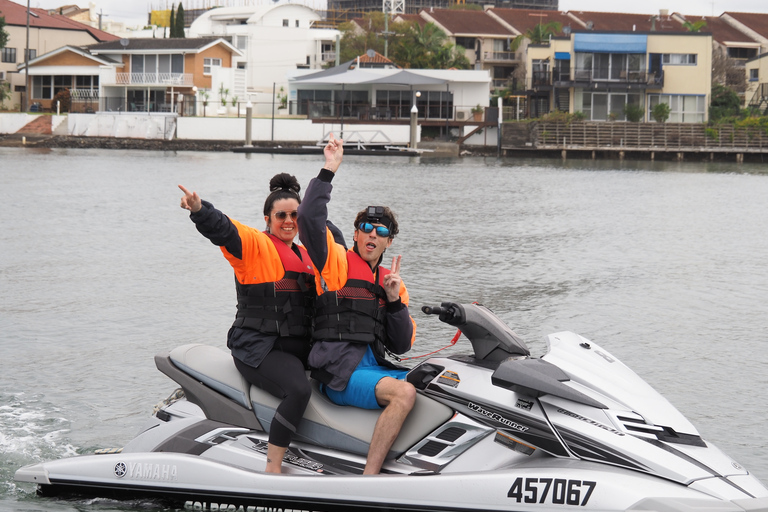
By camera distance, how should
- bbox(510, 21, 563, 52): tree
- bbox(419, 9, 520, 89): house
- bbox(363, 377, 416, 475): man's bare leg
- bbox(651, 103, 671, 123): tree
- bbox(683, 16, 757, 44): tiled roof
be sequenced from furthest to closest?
bbox(683, 16, 757, 44): tiled roof < bbox(419, 9, 520, 89): house < bbox(510, 21, 563, 52): tree < bbox(651, 103, 671, 123): tree < bbox(363, 377, 416, 475): man's bare leg

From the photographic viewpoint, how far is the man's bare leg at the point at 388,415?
4297 millimetres

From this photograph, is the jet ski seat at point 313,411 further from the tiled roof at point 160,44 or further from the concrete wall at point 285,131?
the tiled roof at point 160,44

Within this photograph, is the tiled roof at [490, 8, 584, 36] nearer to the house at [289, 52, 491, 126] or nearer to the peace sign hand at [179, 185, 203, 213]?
the house at [289, 52, 491, 126]

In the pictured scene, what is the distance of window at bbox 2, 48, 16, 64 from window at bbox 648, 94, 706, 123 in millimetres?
49620

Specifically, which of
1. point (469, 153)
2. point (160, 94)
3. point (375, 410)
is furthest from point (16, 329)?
point (160, 94)

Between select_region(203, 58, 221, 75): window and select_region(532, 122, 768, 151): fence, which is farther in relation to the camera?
select_region(203, 58, 221, 75): window

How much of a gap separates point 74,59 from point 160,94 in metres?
7.28

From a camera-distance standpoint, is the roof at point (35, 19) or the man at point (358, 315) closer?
the man at point (358, 315)

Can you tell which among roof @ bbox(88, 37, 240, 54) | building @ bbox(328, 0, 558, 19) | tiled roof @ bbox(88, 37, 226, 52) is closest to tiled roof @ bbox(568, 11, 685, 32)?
roof @ bbox(88, 37, 240, 54)

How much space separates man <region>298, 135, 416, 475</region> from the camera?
4.36 m

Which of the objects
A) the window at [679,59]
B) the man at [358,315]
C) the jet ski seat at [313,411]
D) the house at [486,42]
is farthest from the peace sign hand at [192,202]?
the house at [486,42]

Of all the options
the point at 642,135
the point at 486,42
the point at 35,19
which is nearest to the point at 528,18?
the point at 486,42

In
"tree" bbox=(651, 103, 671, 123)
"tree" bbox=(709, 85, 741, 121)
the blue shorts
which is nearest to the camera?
the blue shorts

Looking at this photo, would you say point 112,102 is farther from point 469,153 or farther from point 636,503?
point 636,503
